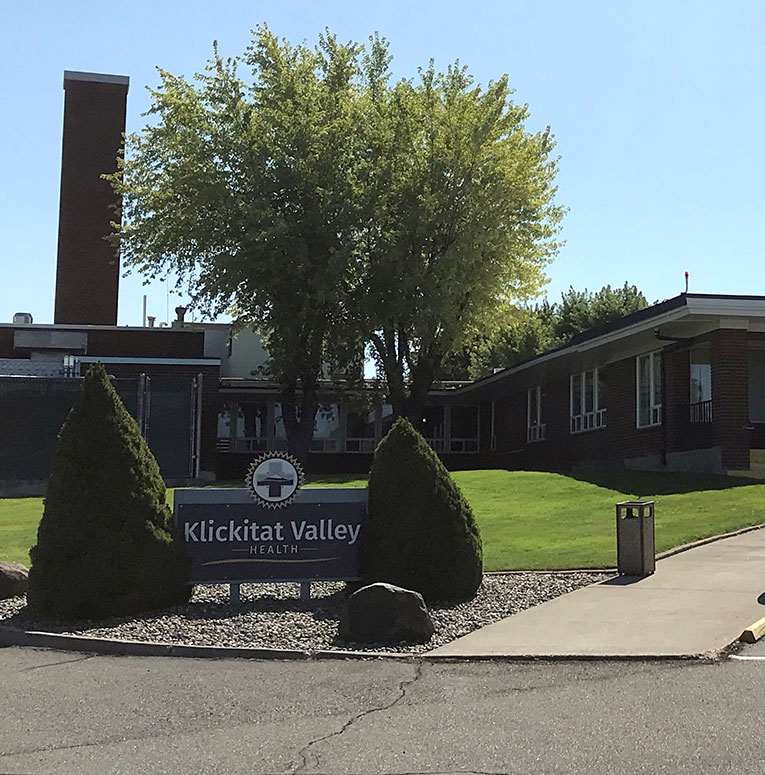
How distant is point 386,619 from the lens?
9.48m

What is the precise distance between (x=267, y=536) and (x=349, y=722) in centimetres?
496

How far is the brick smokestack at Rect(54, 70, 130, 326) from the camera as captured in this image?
45.3 m

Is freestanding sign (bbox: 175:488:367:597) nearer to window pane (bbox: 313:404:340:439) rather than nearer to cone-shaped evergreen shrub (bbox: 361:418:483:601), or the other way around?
cone-shaped evergreen shrub (bbox: 361:418:483:601)

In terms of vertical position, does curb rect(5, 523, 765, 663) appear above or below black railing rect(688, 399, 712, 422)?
below

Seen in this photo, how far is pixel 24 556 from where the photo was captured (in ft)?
52.3

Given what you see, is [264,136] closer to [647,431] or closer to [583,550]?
[647,431]

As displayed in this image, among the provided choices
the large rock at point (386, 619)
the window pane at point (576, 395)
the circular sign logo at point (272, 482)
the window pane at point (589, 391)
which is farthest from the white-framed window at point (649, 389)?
the large rock at point (386, 619)

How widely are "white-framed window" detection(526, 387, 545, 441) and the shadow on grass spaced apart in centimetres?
1123

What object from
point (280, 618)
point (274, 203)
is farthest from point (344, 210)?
point (280, 618)

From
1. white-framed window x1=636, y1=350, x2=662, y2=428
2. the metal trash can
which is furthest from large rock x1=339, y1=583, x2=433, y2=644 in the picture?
white-framed window x1=636, y1=350, x2=662, y2=428

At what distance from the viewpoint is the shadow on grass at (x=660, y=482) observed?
21.2 meters

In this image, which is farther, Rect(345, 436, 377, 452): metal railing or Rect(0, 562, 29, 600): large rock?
Rect(345, 436, 377, 452): metal railing

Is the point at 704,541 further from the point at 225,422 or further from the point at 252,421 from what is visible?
the point at 225,422

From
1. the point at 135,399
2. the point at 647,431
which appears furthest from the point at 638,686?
the point at 135,399
